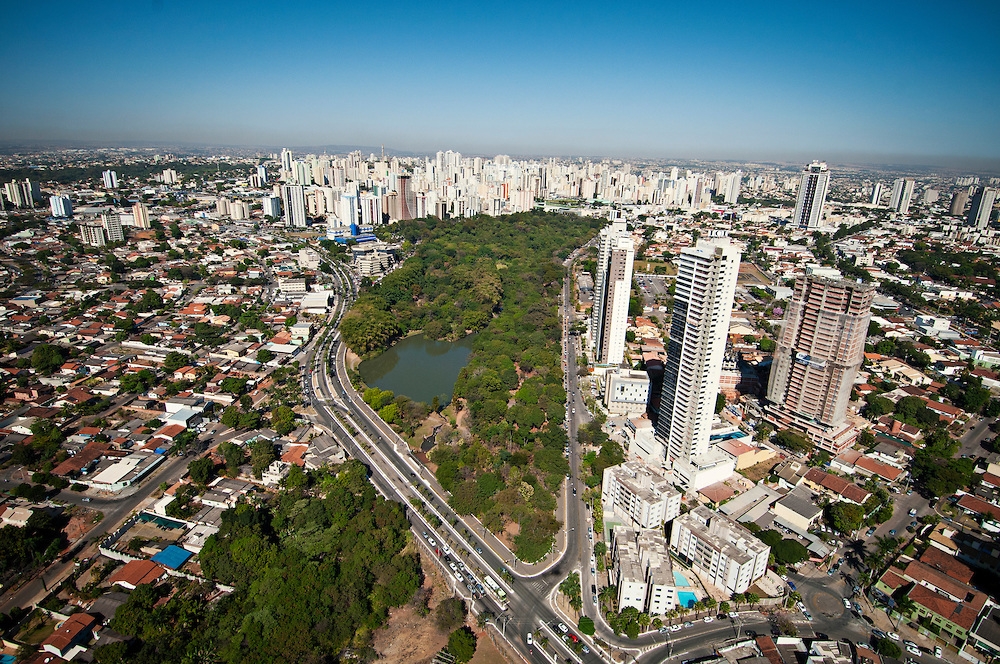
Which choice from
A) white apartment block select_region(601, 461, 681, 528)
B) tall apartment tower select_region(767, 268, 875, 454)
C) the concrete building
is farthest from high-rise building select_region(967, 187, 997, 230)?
white apartment block select_region(601, 461, 681, 528)

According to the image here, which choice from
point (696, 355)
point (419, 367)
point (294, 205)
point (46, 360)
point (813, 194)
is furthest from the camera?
point (813, 194)

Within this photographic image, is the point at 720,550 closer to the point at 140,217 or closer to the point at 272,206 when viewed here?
the point at 140,217

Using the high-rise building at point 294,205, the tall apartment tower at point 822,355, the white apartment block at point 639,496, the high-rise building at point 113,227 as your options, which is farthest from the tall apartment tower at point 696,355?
the high-rise building at point 294,205

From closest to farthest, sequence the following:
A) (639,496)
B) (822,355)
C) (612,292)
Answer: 1. (639,496)
2. (822,355)
3. (612,292)

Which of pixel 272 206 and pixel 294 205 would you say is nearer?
pixel 294 205

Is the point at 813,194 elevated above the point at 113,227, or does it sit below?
above

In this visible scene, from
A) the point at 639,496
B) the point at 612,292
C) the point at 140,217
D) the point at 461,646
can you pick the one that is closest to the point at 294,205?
the point at 140,217

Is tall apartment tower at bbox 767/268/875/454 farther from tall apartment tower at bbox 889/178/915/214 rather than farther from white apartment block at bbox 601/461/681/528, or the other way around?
tall apartment tower at bbox 889/178/915/214
